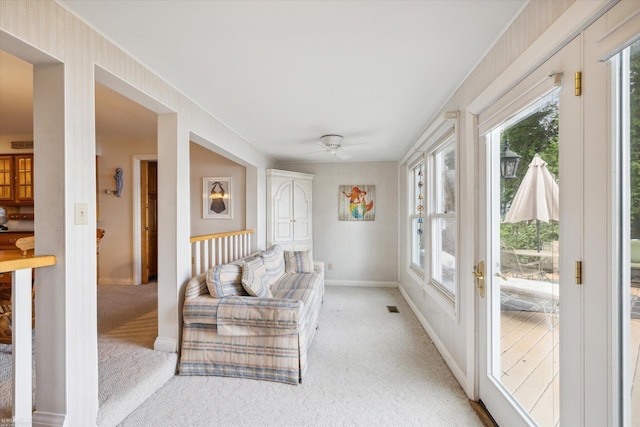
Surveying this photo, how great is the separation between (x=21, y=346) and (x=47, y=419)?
1.50ft

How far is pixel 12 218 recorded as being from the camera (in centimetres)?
420

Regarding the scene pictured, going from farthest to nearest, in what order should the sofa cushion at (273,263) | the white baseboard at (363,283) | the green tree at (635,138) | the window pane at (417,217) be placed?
the white baseboard at (363,283) < the window pane at (417,217) < the sofa cushion at (273,263) < the green tree at (635,138)

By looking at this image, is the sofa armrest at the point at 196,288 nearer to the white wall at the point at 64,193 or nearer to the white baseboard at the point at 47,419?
the white wall at the point at 64,193

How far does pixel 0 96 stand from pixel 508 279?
4.54 meters

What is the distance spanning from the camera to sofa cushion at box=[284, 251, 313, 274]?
388cm

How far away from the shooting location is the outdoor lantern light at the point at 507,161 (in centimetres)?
158

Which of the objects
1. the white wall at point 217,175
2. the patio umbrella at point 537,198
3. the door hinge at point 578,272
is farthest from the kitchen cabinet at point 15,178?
the door hinge at point 578,272

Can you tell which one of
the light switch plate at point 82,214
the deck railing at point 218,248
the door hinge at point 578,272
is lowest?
the deck railing at point 218,248

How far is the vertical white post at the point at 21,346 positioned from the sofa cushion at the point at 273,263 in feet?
6.51

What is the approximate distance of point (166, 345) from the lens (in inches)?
90.2

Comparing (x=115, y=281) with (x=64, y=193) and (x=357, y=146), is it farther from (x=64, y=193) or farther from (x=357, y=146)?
(x=357, y=146)

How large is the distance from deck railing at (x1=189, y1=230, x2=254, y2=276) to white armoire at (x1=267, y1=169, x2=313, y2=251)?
1.80ft

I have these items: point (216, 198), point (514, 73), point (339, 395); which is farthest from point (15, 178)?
point (514, 73)

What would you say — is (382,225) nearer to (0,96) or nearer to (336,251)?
(336,251)
